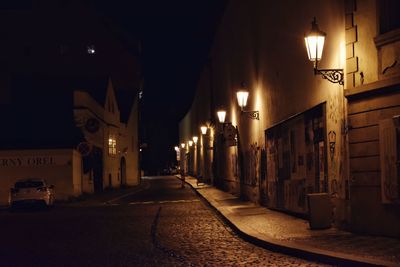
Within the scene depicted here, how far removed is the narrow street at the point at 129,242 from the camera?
10.6 meters

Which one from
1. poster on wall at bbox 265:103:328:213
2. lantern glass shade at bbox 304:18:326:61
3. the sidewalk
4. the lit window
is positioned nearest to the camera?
the sidewalk

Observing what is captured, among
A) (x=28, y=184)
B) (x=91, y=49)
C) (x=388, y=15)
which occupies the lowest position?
(x=28, y=184)

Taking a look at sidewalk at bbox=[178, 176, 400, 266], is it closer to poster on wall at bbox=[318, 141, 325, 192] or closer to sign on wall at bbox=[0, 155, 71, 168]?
poster on wall at bbox=[318, 141, 325, 192]

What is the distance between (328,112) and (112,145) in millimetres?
33721

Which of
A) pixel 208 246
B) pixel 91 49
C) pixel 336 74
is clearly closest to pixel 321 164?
pixel 336 74

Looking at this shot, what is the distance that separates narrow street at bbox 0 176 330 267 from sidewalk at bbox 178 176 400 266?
10.5 inches

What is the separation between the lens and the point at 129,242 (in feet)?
43.5

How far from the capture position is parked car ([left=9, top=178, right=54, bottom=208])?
25234 millimetres

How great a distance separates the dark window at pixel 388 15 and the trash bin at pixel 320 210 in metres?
3.91

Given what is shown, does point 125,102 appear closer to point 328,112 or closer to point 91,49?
point 91,49

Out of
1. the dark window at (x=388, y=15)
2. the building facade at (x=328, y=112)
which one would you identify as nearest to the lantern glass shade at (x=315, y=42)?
the building facade at (x=328, y=112)

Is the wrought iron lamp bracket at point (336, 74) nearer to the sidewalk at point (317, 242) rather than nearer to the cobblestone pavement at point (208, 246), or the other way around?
the sidewalk at point (317, 242)

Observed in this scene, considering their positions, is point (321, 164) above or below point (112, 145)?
below

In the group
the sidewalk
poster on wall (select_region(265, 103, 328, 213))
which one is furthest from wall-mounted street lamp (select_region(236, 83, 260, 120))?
the sidewalk
